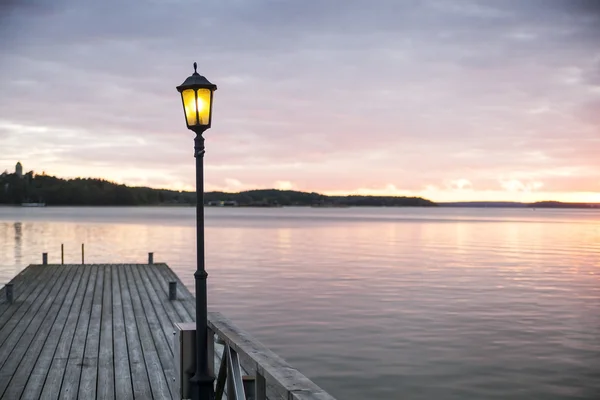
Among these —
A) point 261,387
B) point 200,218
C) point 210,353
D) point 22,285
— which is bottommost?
point 22,285

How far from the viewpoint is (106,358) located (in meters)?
8.74

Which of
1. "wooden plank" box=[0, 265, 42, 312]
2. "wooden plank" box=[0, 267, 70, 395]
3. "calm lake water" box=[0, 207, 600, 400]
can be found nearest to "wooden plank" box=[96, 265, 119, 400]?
"wooden plank" box=[0, 267, 70, 395]

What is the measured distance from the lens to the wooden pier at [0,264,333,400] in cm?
469

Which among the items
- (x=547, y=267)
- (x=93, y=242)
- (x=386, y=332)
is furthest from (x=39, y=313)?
(x=93, y=242)

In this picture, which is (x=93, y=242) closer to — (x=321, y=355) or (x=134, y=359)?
(x=321, y=355)

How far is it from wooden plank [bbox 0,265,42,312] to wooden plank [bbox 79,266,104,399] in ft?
6.33

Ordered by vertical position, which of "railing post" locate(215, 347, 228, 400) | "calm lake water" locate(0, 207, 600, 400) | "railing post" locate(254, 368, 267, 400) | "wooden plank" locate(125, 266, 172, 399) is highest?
"railing post" locate(254, 368, 267, 400)

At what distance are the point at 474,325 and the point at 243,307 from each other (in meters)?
7.43

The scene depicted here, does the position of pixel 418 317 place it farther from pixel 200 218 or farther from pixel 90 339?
pixel 200 218

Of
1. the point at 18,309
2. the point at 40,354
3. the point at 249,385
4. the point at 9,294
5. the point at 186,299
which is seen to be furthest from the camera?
the point at 186,299

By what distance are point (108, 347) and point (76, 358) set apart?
731 mm

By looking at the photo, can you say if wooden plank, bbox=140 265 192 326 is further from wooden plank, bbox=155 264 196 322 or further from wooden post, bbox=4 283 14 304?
wooden post, bbox=4 283 14 304

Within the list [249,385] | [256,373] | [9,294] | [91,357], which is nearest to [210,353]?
[249,385]

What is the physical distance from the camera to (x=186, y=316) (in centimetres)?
1216
